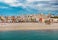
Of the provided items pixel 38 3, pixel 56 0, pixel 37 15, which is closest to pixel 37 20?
pixel 37 15

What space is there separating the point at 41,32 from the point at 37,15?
353mm

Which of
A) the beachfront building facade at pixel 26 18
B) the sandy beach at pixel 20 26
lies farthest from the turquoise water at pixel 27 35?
the beachfront building facade at pixel 26 18

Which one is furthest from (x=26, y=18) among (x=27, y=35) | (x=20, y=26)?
(x=27, y=35)

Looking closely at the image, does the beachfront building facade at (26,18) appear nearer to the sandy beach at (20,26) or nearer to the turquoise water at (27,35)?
the sandy beach at (20,26)

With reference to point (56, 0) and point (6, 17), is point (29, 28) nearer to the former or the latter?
point (6, 17)

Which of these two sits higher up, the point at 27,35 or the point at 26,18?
the point at 26,18

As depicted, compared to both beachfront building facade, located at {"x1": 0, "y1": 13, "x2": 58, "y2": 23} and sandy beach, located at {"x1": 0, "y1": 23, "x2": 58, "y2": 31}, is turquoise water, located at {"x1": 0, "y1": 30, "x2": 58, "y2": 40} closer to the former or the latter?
sandy beach, located at {"x1": 0, "y1": 23, "x2": 58, "y2": 31}

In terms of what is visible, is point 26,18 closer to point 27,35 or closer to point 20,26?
point 20,26

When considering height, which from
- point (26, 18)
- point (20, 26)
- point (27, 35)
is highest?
point (26, 18)

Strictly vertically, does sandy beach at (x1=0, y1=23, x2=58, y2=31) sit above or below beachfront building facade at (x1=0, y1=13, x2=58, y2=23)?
below

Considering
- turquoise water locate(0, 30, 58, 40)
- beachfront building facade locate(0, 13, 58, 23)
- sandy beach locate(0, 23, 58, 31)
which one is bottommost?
turquoise water locate(0, 30, 58, 40)

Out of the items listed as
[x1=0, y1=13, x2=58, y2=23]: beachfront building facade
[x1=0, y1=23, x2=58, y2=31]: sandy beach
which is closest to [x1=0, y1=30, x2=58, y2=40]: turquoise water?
[x1=0, y1=23, x2=58, y2=31]: sandy beach

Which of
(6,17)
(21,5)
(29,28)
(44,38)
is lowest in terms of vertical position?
(44,38)

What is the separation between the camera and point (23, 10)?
3271 millimetres
